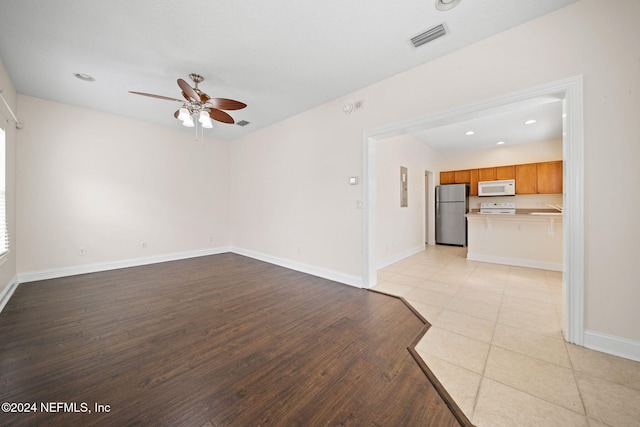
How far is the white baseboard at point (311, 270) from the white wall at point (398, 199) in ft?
3.74

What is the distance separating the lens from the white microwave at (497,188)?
6.19m

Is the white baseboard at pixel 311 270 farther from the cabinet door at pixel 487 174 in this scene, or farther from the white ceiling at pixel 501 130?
the cabinet door at pixel 487 174

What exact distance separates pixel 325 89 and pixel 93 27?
2.58 metres

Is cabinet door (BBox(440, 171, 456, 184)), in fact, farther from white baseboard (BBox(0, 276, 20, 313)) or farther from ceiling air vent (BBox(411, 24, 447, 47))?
white baseboard (BBox(0, 276, 20, 313))

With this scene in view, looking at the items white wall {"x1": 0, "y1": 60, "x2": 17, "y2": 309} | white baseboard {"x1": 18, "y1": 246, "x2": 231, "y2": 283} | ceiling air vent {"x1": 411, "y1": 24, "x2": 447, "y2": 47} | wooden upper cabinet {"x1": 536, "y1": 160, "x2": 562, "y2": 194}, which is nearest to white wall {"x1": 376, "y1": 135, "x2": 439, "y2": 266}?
ceiling air vent {"x1": 411, "y1": 24, "x2": 447, "y2": 47}

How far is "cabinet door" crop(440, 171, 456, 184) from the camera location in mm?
7192

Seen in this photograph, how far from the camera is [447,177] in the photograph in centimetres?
730

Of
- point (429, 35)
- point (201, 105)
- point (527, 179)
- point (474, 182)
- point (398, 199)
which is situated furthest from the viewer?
point (474, 182)

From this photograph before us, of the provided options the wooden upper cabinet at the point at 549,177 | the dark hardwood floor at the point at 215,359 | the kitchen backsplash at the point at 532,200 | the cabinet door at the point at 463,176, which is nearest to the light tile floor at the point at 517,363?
the dark hardwood floor at the point at 215,359

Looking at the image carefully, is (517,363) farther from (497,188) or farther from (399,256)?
(497,188)

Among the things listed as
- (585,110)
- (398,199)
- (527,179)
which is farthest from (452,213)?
(585,110)

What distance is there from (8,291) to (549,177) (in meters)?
10.5

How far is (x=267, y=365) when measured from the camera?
69.2 inches

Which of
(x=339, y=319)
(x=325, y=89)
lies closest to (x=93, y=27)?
(x=325, y=89)
